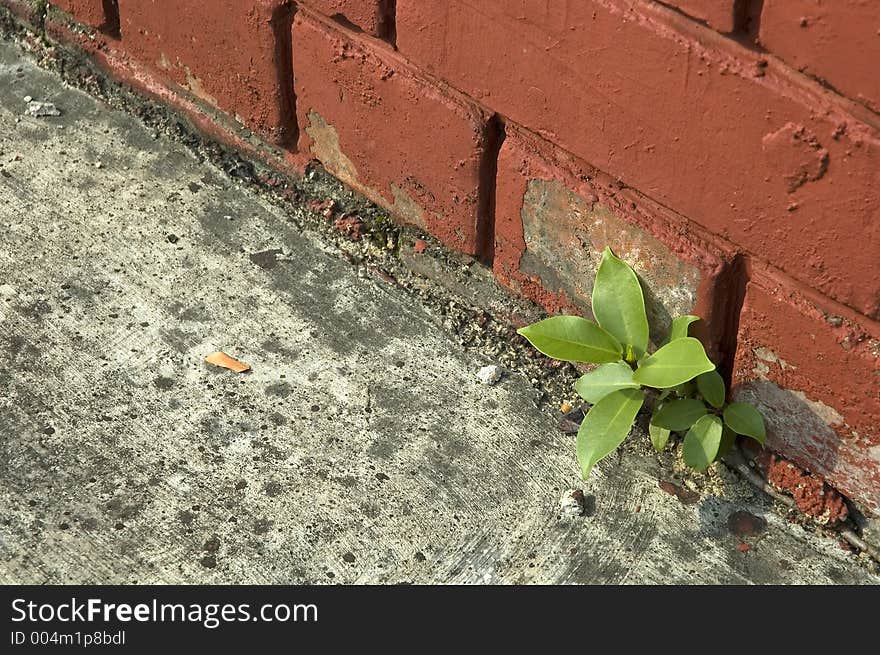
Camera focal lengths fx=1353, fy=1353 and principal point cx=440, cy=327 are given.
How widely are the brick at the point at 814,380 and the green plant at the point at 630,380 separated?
0.06m

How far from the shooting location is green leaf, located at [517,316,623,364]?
2.46 meters

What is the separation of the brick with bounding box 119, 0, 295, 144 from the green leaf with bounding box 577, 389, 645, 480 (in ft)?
3.51

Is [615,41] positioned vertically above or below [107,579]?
above

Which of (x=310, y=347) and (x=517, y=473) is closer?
(x=517, y=473)

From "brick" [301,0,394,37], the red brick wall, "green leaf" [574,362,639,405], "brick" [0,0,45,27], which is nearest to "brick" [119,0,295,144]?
the red brick wall

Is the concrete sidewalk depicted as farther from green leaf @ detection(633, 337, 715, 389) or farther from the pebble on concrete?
green leaf @ detection(633, 337, 715, 389)

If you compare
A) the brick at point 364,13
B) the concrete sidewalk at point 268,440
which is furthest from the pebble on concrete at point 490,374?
the brick at point 364,13

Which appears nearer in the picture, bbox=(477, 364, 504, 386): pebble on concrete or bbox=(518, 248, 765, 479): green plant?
bbox=(518, 248, 765, 479): green plant

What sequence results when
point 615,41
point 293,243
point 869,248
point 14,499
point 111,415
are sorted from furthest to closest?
point 293,243
point 111,415
point 14,499
point 615,41
point 869,248

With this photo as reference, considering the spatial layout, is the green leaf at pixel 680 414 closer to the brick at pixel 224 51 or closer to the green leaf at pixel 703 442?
the green leaf at pixel 703 442

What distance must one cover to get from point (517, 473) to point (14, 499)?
0.90 meters

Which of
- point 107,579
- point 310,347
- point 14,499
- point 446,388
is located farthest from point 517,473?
point 14,499

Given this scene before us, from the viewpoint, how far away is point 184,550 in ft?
7.65

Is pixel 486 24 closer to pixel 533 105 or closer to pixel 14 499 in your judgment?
pixel 533 105
